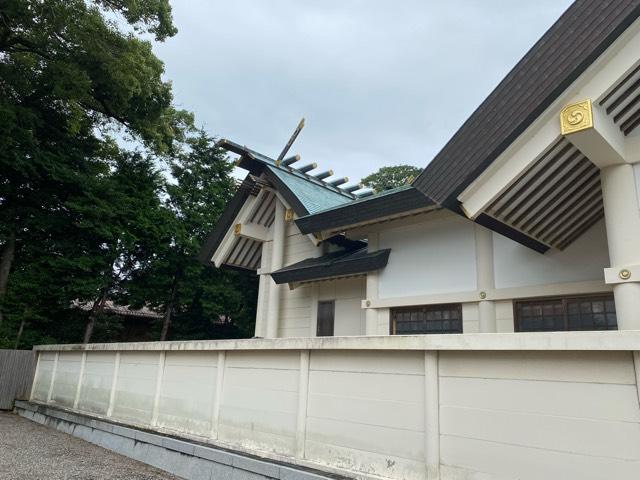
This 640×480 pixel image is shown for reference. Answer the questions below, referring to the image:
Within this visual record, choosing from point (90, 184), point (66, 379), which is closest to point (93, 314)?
point (90, 184)

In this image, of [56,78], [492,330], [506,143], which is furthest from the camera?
[56,78]

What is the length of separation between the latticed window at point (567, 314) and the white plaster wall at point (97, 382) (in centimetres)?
655

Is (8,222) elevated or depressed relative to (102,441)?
elevated

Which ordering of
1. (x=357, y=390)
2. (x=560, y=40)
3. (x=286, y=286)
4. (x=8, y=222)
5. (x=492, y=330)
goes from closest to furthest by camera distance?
(x=357, y=390) < (x=560, y=40) < (x=492, y=330) < (x=286, y=286) < (x=8, y=222)

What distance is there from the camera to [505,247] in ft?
20.5

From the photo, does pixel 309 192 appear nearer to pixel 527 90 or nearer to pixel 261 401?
pixel 261 401

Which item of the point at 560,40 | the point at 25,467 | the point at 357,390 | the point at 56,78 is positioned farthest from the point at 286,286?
the point at 56,78

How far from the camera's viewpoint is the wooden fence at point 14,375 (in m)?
10.8

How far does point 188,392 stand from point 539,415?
Result: 4.24 m

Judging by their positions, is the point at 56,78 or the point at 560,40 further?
the point at 56,78

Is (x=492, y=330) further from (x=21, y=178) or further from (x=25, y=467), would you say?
(x=21, y=178)

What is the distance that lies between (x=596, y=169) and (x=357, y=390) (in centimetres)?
360

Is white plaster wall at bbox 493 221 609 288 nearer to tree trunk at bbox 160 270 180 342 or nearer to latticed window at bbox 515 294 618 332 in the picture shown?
latticed window at bbox 515 294 618 332

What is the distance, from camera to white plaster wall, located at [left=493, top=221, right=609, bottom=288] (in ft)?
17.9
